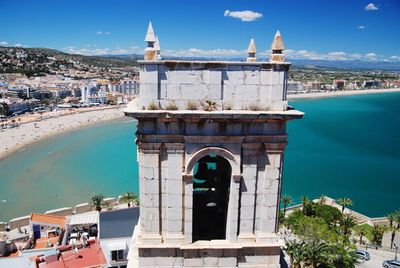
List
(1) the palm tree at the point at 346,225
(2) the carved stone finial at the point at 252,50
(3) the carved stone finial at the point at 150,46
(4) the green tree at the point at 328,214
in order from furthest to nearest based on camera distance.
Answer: (4) the green tree at the point at 328,214 < (1) the palm tree at the point at 346,225 < (2) the carved stone finial at the point at 252,50 < (3) the carved stone finial at the point at 150,46

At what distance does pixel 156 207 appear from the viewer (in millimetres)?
7406

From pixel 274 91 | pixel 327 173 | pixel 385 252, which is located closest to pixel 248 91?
pixel 274 91

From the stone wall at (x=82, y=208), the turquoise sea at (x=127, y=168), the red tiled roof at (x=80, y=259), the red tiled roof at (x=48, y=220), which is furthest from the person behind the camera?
the turquoise sea at (x=127, y=168)

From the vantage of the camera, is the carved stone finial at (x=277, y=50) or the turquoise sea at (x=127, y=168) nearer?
the carved stone finial at (x=277, y=50)

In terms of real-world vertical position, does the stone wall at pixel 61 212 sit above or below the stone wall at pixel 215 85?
below

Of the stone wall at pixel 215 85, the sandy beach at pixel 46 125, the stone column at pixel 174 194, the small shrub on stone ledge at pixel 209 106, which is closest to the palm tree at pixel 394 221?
the stone column at pixel 174 194

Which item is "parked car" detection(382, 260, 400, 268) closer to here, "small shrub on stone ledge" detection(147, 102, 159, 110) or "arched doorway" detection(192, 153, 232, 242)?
"arched doorway" detection(192, 153, 232, 242)

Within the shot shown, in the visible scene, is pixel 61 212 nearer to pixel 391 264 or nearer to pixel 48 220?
pixel 48 220

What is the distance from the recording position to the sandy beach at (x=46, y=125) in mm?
90188

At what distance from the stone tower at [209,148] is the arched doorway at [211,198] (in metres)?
0.69

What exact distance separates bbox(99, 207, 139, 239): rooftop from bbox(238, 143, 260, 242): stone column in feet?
71.7

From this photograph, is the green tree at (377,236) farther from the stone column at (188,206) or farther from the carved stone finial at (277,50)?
the carved stone finial at (277,50)

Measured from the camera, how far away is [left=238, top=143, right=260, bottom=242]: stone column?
730cm

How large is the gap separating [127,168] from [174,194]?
69089mm
